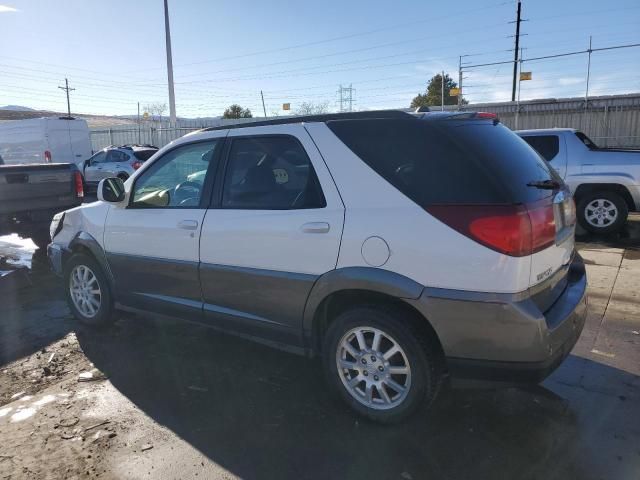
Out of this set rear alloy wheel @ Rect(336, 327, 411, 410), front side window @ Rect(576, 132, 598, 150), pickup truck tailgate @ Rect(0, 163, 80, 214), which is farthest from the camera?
front side window @ Rect(576, 132, 598, 150)

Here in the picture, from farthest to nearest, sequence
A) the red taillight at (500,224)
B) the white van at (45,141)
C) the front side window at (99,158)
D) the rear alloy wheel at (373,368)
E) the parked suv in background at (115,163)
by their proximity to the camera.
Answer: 1. the white van at (45,141)
2. the front side window at (99,158)
3. the parked suv in background at (115,163)
4. the rear alloy wheel at (373,368)
5. the red taillight at (500,224)

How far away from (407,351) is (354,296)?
0.46 meters

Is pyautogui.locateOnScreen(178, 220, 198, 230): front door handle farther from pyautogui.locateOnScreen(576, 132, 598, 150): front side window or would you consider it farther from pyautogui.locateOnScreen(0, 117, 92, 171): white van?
pyautogui.locateOnScreen(0, 117, 92, 171): white van

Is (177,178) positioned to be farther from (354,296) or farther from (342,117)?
(354,296)

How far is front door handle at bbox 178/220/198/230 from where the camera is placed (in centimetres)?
377

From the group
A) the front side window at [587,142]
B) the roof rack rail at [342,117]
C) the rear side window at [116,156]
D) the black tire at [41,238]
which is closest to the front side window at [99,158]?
the rear side window at [116,156]

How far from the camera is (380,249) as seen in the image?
2865 millimetres

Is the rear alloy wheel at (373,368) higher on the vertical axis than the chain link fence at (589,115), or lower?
lower

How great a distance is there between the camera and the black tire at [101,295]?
4.64 m

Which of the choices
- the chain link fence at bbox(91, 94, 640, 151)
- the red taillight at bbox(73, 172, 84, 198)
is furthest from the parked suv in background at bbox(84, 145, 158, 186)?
the red taillight at bbox(73, 172, 84, 198)

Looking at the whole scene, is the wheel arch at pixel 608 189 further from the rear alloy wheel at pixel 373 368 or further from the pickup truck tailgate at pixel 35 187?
the pickup truck tailgate at pixel 35 187

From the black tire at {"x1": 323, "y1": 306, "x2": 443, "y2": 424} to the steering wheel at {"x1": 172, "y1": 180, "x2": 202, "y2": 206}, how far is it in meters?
1.53

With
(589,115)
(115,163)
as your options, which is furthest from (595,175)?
(115,163)

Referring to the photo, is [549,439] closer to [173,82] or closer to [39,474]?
[39,474]
